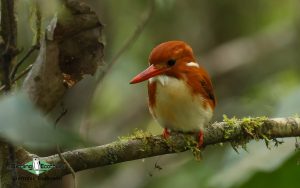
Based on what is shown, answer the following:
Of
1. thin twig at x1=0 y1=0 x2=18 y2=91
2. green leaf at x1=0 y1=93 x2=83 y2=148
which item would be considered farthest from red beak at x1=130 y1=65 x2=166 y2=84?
green leaf at x1=0 y1=93 x2=83 y2=148

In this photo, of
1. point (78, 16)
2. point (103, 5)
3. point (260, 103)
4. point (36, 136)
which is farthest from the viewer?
point (260, 103)

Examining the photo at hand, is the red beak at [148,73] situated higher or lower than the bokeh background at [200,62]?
lower

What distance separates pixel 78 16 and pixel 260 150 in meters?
1.43

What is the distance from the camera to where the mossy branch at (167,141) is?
1926 mm

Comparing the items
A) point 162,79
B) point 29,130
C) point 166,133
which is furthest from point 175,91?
point 29,130

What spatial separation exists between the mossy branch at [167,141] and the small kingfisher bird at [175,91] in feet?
0.21

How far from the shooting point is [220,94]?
5910 millimetres

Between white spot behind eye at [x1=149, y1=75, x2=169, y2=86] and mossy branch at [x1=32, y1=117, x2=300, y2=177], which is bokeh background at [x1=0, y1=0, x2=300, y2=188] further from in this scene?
mossy branch at [x1=32, y1=117, x2=300, y2=177]

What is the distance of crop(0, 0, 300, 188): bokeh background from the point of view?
4691 millimetres

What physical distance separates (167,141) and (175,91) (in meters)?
0.29

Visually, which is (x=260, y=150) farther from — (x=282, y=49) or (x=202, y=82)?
(x=282, y=49)

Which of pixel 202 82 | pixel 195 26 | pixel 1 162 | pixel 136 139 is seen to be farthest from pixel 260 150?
pixel 195 26

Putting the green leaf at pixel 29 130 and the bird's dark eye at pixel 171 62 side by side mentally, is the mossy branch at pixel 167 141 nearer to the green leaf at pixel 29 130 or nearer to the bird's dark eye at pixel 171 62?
the bird's dark eye at pixel 171 62

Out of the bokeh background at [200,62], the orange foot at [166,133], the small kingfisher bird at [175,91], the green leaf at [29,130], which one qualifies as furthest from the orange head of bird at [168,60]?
the bokeh background at [200,62]
